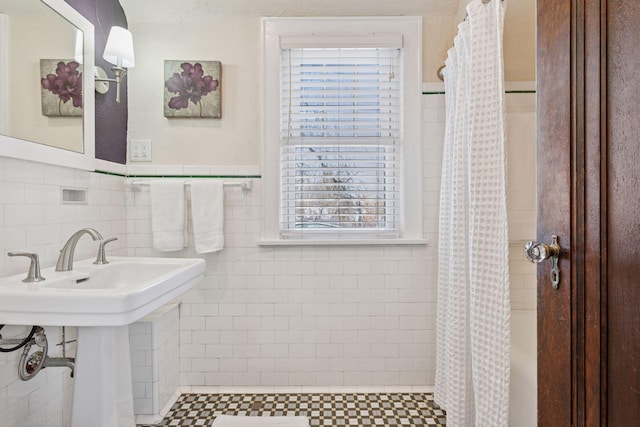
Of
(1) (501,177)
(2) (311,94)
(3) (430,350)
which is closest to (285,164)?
(2) (311,94)

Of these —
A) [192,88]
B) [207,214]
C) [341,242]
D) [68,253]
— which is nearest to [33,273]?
[68,253]

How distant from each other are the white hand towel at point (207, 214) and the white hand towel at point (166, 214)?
3.6 inches

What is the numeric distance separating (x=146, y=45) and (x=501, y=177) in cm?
199

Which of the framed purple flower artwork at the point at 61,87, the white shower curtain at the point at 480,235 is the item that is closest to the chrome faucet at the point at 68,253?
the framed purple flower artwork at the point at 61,87

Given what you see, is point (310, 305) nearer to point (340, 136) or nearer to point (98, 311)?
point (340, 136)

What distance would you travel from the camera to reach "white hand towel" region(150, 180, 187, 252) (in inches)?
80.8

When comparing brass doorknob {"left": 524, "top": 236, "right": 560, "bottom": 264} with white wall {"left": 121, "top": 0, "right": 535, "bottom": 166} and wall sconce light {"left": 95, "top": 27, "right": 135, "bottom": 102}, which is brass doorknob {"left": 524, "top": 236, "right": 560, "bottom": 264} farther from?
wall sconce light {"left": 95, "top": 27, "right": 135, "bottom": 102}

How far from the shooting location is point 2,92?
128cm

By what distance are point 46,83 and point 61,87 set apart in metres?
0.07

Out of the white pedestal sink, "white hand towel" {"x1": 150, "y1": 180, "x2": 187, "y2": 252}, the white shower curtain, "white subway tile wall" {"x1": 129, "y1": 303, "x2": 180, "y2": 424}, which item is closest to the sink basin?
the white pedestal sink

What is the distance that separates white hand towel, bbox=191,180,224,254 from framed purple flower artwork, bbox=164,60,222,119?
0.41m

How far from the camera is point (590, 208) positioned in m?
0.78

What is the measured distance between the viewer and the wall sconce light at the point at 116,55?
1.85 metres

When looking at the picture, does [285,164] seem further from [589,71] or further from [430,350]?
[589,71]
